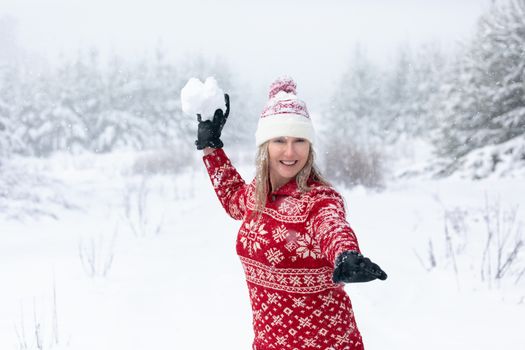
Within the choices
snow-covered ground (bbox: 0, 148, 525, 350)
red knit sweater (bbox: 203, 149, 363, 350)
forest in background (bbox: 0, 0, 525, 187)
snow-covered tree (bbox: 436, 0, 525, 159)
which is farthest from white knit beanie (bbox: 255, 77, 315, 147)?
forest in background (bbox: 0, 0, 525, 187)

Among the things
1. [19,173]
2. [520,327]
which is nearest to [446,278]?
[520,327]

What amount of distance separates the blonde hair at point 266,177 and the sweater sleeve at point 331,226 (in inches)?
4.5

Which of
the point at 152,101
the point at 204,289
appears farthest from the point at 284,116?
the point at 152,101

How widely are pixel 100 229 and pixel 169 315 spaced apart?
16.3 feet

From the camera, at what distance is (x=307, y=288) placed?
1630mm

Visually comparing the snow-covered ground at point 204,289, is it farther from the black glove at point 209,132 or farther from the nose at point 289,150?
the nose at point 289,150

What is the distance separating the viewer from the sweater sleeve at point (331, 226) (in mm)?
1312

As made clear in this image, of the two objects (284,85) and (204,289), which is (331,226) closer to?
(284,85)

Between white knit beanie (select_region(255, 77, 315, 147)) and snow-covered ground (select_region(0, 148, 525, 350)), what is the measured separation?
7.01 ft

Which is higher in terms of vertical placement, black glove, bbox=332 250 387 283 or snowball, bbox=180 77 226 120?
snowball, bbox=180 77 226 120

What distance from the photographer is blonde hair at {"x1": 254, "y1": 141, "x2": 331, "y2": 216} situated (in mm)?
1729

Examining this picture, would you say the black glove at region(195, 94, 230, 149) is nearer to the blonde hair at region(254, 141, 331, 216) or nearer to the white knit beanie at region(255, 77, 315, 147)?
the white knit beanie at region(255, 77, 315, 147)

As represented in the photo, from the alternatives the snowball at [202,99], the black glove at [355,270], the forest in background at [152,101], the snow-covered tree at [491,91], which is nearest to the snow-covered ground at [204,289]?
the snowball at [202,99]

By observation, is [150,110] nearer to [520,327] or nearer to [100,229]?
[100,229]
